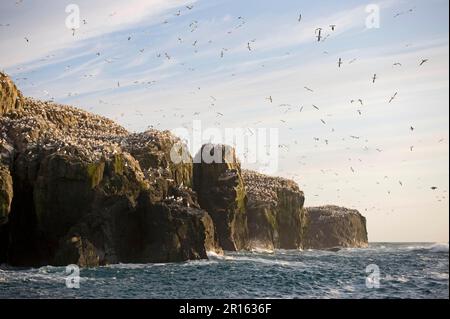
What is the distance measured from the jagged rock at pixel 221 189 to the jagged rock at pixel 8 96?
3154 cm

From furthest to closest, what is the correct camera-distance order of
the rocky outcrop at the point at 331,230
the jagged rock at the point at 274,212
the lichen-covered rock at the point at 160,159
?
the rocky outcrop at the point at 331,230 < the jagged rock at the point at 274,212 < the lichen-covered rock at the point at 160,159

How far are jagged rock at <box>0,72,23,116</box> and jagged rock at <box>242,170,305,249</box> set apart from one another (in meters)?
59.3

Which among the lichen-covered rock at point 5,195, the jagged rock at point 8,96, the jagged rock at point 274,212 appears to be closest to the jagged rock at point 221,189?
the jagged rock at point 274,212

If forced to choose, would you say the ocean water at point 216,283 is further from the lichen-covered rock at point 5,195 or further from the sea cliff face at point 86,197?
the lichen-covered rock at point 5,195

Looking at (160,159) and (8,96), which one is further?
(160,159)

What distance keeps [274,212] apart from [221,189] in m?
40.3

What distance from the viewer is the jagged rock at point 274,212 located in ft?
402

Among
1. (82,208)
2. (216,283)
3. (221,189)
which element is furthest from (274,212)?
(216,283)

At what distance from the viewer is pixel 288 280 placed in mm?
47531

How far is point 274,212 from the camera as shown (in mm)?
132875

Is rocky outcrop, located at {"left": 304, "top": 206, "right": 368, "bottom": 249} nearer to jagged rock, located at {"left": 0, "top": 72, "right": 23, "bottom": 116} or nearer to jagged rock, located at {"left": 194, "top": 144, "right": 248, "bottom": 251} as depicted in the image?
jagged rock, located at {"left": 194, "top": 144, "right": 248, "bottom": 251}

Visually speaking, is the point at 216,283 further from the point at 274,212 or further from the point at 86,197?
the point at 274,212
